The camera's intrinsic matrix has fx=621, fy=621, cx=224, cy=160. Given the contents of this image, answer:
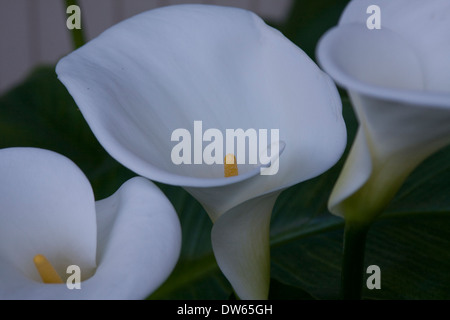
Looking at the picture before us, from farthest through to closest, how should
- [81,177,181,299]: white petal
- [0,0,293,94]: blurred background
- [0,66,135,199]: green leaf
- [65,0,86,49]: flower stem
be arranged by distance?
[0,0,293,94]: blurred background
[0,66,135,199]: green leaf
[65,0,86,49]: flower stem
[81,177,181,299]: white petal

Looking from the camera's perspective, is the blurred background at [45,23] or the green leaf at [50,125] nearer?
the green leaf at [50,125]

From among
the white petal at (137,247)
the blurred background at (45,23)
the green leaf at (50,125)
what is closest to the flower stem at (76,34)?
the green leaf at (50,125)

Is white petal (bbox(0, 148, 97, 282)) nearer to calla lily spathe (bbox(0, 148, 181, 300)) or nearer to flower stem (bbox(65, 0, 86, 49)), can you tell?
calla lily spathe (bbox(0, 148, 181, 300))

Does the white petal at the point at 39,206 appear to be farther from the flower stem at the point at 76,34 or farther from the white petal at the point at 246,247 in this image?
the flower stem at the point at 76,34

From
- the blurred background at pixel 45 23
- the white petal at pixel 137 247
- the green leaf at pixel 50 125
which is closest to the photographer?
the white petal at pixel 137 247

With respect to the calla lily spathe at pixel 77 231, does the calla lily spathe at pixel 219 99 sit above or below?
above

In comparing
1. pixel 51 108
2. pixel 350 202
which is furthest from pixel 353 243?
pixel 51 108
